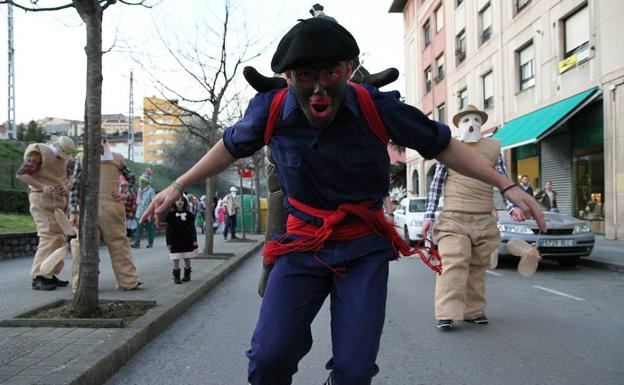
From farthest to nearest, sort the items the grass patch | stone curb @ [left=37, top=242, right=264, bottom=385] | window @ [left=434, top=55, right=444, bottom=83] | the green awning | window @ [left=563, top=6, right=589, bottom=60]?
window @ [left=434, top=55, right=444, bottom=83], window @ [left=563, top=6, right=589, bottom=60], the green awning, the grass patch, stone curb @ [left=37, top=242, right=264, bottom=385]

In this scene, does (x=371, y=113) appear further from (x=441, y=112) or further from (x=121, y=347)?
(x=441, y=112)

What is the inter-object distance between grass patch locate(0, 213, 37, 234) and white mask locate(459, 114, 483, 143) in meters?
10.8

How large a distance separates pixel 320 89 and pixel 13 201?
17.0 meters

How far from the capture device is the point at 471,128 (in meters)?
5.57

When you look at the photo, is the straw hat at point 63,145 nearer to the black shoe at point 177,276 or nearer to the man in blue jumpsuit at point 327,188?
the black shoe at point 177,276

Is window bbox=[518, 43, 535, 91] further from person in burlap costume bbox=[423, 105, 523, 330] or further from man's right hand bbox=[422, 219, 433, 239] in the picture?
man's right hand bbox=[422, 219, 433, 239]

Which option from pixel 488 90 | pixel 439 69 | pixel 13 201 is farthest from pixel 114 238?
pixel 439 69

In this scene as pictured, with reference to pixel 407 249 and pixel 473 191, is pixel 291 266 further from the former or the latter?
pixel 473 191

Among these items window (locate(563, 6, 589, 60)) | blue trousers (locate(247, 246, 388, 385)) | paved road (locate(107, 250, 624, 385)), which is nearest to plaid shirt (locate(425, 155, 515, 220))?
paved road (locate(107, 250, 624, 385))

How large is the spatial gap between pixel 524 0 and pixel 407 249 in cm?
2039

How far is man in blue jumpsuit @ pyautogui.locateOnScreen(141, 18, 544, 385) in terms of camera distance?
224cm

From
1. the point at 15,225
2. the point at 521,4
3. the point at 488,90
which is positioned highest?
the point at 521,4

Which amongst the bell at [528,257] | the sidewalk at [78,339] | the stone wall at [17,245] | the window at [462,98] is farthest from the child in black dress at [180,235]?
the window at [462,98]

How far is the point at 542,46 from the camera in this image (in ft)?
60.7
